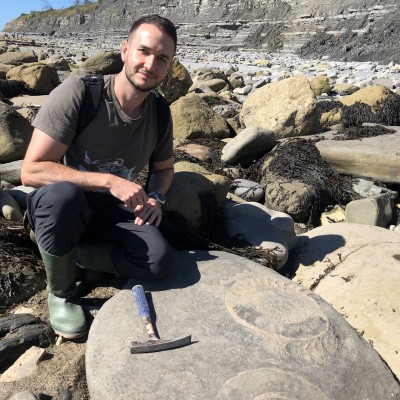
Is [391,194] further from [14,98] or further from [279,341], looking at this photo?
[14,98]

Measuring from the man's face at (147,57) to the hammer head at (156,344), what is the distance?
1.46m

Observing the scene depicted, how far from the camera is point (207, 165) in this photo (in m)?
5.75

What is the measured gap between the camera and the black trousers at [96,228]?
2.75m

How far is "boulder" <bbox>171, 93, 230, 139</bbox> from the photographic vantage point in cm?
672

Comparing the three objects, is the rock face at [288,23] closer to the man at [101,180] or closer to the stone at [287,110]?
the stone at [287,110]

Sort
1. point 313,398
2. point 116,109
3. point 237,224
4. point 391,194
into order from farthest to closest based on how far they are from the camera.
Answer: point 391,194 → point 237,224 → point 116,109 → point 313,398

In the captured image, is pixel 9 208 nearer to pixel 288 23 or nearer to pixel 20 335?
pixel 20 335

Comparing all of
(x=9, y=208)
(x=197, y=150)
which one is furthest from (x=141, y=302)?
(x=197, y=150)

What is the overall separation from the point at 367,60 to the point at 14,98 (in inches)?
789

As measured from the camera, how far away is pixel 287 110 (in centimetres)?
696

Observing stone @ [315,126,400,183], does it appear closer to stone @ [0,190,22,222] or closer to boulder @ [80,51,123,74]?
stone @ [0,190,22,222]

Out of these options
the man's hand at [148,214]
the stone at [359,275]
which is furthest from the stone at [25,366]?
the stone at [359,275]

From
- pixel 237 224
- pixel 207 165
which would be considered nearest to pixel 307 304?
pixel 237 224

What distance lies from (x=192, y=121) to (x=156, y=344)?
15.2ft
